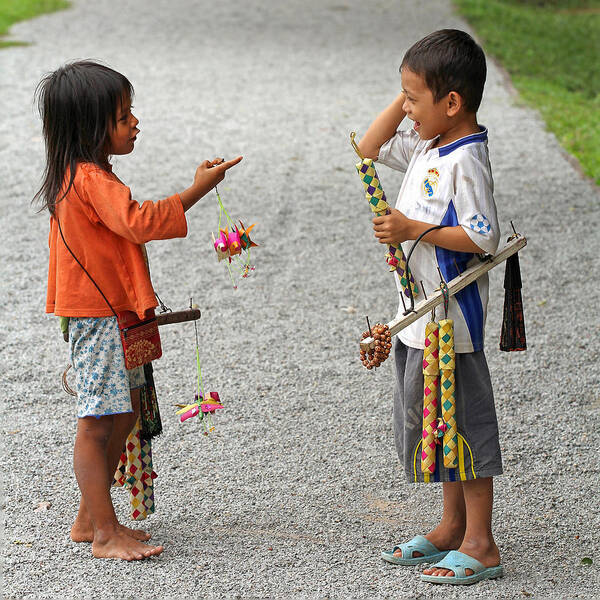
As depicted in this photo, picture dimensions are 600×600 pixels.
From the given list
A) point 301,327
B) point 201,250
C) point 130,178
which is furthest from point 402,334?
point 130,178

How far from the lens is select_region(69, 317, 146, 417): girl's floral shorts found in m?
2.74

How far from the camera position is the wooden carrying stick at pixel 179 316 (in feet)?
9.58

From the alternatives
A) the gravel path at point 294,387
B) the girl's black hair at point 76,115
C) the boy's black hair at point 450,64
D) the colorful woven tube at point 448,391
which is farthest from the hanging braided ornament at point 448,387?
the girl's black hair at point 76,115

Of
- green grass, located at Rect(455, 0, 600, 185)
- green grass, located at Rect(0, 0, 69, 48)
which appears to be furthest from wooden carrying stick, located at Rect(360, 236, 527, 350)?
green grass, located at Rect(0, 0, 69, 48)

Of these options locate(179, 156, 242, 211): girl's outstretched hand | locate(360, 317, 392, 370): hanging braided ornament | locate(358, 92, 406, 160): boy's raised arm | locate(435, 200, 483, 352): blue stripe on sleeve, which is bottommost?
locate(360, 317, 392, 370): hanging braided ornament

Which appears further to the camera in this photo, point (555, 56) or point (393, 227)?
point (555, 56)

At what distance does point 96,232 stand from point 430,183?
966mm

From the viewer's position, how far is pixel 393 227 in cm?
252

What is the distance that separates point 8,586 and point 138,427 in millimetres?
615

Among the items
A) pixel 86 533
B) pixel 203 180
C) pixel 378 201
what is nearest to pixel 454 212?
pixel 378 201

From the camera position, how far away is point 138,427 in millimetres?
3033

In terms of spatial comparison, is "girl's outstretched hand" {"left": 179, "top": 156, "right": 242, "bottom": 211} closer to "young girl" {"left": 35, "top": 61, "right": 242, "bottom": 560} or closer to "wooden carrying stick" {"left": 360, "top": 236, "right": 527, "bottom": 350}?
"young girl" {"left": 35, "top": 61, "right": 242, "bottom": 560}

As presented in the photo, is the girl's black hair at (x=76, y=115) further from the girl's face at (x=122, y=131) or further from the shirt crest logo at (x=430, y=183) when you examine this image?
the shirt crest logo at (x=430, y=183)

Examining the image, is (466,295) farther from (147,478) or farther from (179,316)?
(147,478)
